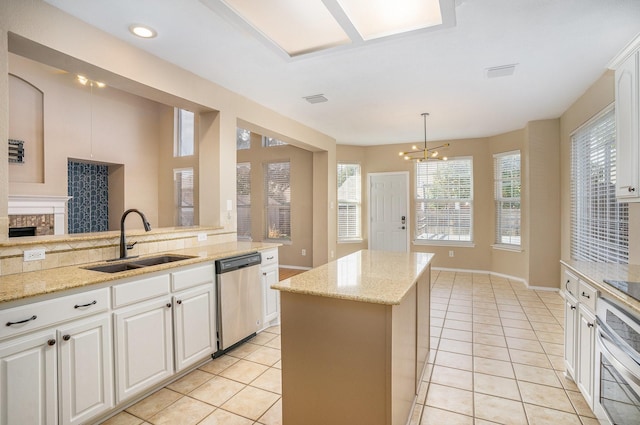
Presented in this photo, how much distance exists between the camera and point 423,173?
6.73m

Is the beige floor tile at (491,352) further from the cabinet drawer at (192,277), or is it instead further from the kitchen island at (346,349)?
the cabinet drawer at (192,277)

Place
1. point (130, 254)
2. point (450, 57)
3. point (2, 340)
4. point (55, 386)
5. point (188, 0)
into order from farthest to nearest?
point (450, 57) → point (130, 254) → point (188, 0) → point (55, 386) → point (2, 340)

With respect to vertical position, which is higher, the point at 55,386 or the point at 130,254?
the point at 130,254

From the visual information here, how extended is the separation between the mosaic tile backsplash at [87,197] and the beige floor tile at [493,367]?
702 centimetres

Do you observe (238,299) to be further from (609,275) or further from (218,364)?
(609,275)

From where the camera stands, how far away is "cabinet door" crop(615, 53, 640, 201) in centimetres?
202

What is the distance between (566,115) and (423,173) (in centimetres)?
261

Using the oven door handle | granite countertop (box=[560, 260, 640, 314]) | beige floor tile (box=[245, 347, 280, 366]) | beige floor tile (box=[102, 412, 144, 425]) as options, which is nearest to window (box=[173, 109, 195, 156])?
beige floor tile (box=[245, 347, 280, 366])

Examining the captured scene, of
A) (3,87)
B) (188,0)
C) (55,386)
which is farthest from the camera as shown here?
A: (188,0)

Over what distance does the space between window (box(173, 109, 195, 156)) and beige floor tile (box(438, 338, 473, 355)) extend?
6511 millimetres

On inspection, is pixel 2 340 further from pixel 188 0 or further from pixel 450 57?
pixel 450 57

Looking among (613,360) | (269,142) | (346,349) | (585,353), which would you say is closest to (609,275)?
(585,353)

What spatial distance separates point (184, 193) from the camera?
736 centimetres

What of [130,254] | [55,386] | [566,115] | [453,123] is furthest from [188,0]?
[566,115]
